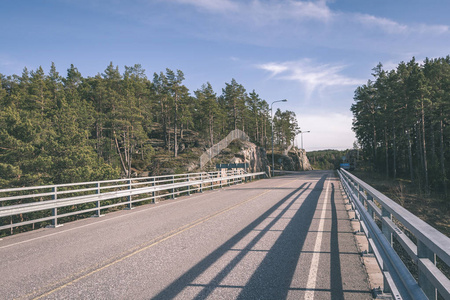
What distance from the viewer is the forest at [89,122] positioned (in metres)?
28.0

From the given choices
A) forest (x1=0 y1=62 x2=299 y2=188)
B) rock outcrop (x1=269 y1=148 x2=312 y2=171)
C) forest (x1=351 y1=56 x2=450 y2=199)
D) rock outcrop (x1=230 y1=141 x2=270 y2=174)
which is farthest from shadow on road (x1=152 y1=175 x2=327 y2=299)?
rock outcrop (x1=269 y1=148 x2=312 y2=171)

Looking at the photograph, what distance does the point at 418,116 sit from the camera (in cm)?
3575

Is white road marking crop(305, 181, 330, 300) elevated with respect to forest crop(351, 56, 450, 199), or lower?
lower

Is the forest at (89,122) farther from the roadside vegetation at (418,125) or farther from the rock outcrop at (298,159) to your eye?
the roadside vegetation at (418,125)

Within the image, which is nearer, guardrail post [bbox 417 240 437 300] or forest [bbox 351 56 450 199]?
guardrail post [bbox 417 240 437 300]

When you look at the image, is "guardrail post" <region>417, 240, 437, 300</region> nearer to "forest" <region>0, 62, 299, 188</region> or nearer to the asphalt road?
the asphalt road

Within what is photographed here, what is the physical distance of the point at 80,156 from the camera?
101 ft

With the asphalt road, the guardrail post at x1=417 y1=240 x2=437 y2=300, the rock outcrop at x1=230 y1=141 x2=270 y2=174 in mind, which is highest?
the rock outcrop at x1=230 y1=141 x2=270 y2=174

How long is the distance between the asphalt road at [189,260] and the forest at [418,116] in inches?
1238

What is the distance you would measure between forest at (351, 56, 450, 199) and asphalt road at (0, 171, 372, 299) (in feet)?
→ 103

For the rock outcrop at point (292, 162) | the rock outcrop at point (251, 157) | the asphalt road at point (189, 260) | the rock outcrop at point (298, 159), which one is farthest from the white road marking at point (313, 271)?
the rock outcrop at point (298, 159)

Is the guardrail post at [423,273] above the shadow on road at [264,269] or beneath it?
above

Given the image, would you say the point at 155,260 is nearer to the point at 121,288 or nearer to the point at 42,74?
the point at 121,288

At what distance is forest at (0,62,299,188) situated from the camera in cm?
2798
